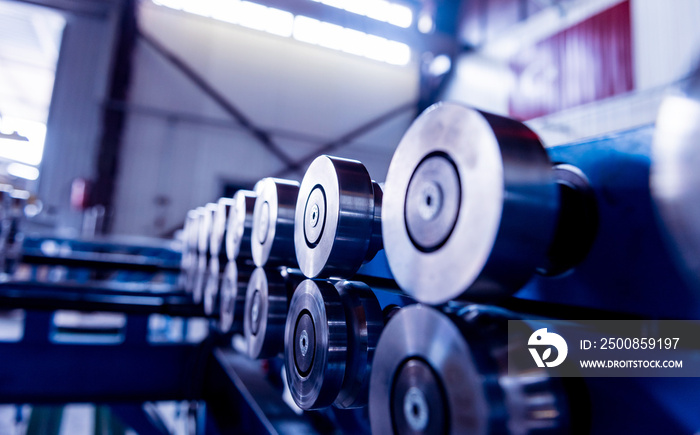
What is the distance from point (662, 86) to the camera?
5.19m

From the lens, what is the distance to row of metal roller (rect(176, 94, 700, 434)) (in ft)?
1.06

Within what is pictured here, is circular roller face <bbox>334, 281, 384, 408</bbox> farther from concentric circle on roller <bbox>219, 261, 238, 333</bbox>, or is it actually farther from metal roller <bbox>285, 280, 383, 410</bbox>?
concentric circle on roller <bbox>219, 261, 238, 333</bbox>

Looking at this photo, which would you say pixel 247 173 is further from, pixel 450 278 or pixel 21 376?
pixel 450 278

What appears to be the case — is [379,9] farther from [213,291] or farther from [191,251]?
[213,291]

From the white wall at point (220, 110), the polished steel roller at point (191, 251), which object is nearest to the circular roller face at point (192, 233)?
the polished steel roller at point (191, 251)

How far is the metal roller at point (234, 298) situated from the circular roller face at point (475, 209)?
1.81 ft

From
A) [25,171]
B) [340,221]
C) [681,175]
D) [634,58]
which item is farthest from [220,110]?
[681,175]

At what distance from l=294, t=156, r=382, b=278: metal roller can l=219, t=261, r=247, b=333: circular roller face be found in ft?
0.95

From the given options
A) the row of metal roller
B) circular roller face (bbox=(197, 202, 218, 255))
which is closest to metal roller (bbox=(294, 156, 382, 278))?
the row of metal roller

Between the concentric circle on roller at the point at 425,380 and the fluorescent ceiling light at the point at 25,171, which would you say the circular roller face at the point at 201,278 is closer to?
the concentric circle on roller at the point at 425,380

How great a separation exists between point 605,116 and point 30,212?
621 cm

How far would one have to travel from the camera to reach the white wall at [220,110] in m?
6.41

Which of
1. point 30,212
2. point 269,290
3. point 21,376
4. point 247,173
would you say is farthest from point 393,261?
point 247,173

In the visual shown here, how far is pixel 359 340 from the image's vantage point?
0.56 metres
